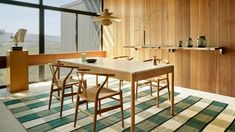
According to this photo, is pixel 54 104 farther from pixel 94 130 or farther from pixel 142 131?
pixel 142 131

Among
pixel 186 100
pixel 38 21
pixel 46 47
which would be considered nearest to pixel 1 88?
pixel 46 47

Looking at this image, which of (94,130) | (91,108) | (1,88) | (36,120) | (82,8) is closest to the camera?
(94,130)

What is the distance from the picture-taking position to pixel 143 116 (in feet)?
9.73

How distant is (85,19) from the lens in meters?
6.16

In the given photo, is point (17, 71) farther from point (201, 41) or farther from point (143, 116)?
point (201, 41)

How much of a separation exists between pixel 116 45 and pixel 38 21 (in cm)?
220

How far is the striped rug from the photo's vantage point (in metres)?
2.61

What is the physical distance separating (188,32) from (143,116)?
7.42 feet

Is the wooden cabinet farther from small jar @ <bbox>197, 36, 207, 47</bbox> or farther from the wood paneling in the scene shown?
small jar @ <bbox>197, 36, 207, 47</bbox>

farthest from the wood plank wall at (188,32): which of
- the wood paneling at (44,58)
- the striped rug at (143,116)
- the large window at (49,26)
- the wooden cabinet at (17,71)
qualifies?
the wooden cabinet at (17,71)

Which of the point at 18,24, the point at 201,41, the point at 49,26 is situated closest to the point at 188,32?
the point at 201,41

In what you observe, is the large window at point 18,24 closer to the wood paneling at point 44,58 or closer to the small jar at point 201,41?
the wood paneling at point 44,58

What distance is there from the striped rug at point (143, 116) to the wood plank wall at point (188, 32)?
2.08 ft

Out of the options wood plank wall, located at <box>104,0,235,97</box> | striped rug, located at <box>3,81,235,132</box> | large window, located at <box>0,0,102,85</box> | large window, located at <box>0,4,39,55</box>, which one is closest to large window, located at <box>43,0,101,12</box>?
large window, located at <box>0,0,102,85</box>
